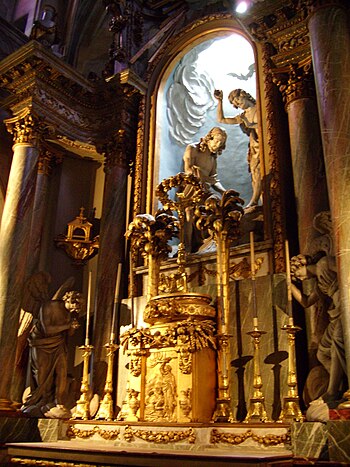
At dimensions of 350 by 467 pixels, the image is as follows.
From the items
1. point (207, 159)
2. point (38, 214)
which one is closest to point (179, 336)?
point (207, 159)

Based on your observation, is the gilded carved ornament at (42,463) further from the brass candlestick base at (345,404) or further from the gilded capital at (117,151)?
the gilded capital at (117,151)

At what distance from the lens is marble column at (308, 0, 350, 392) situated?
Answer: 4750 millimetres

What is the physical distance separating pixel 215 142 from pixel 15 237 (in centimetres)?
319

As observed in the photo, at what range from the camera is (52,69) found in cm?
872

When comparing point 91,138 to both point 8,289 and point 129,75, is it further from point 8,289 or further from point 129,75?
point 8,289

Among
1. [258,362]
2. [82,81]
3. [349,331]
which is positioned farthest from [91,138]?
[349,331]

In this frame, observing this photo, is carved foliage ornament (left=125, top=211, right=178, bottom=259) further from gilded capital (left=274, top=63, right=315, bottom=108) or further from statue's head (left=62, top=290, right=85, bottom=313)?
gilded capital (left=274, top=63, right=315, bottom=108)

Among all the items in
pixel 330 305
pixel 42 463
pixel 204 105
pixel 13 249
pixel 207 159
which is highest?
pixel 204 105

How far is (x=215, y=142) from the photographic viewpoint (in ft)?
26.9

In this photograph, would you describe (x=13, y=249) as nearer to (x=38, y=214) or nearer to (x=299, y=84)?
(x=38, y=214)

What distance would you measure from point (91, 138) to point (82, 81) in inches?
37.0

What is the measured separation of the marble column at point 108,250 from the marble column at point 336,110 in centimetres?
393

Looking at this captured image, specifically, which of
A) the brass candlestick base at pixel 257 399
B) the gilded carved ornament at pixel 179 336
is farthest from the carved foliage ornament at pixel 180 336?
the brass candlestick base at pixel 257 399

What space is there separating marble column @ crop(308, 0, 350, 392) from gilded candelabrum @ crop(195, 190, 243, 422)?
150 centimetres
